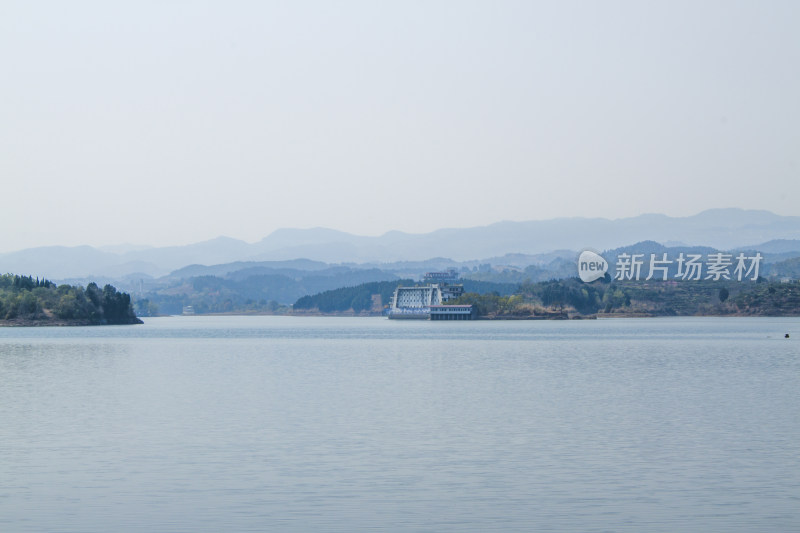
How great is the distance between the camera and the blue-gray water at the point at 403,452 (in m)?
22.4

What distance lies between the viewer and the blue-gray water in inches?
881

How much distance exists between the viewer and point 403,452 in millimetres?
31062

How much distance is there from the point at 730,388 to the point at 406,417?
2077cm

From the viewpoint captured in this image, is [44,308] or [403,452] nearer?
[403,452]

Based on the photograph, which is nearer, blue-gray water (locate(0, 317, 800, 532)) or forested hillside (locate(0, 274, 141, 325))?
blue-gray water (locate(0, 317, 800, 532))

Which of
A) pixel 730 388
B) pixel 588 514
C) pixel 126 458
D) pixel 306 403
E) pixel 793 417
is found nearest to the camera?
pixel 588 514

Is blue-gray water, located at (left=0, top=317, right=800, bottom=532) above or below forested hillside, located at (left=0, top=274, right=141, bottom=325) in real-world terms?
below

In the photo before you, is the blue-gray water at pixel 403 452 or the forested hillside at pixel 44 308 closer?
the blue-gray water at pixel 403 452

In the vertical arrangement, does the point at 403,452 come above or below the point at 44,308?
below

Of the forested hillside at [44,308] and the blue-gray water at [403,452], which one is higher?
the forested hillside at [44,308]

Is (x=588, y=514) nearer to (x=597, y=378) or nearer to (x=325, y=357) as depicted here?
(x=597, y=378)

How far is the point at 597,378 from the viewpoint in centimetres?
5944

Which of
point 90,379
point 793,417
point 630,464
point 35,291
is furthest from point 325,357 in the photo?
point 35,291

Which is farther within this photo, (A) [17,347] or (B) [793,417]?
(A) [17,347]
